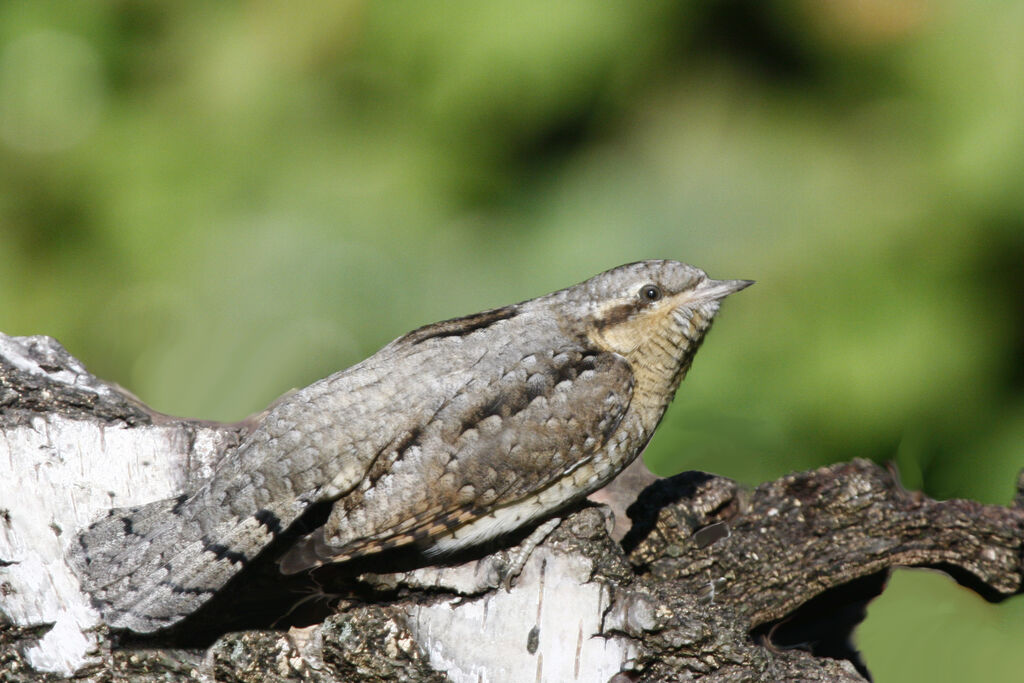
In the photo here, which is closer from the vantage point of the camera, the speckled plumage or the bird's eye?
the speckled plumage

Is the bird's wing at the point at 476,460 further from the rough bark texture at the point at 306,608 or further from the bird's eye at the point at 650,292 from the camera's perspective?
the bird's eye at the point at 650,292

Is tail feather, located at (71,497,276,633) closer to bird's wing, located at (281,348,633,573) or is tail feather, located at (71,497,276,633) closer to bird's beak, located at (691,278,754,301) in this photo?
bird's wing, located at (281,348,633,573)

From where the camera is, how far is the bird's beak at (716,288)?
2.70 meters

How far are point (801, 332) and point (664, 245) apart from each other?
0.72 meters

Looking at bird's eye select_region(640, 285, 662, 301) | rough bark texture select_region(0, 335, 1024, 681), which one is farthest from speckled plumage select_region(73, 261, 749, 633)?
rough bark texture select_region(0, 335, 1024, 681)

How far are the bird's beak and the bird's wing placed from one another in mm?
399

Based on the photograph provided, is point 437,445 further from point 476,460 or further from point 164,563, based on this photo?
point 164,563

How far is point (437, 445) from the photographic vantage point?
8.18ft

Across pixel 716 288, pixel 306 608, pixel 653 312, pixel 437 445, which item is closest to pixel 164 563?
pixel 306 608

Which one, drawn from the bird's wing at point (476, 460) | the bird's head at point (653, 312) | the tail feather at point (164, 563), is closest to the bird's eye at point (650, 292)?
the bird's head at point (653, 312)

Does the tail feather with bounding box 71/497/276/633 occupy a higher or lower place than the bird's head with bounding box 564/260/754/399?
lower

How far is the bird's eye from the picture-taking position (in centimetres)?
274

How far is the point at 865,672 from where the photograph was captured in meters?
2.85

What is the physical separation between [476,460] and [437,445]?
12cm
